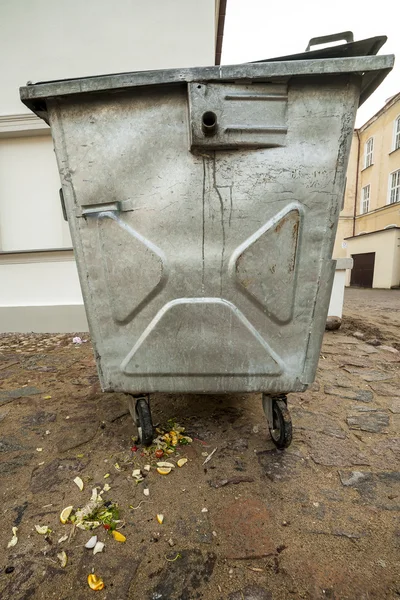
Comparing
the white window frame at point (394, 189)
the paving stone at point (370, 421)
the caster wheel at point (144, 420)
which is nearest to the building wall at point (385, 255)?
the white window frame at point (394, 189)

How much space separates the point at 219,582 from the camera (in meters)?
1.02

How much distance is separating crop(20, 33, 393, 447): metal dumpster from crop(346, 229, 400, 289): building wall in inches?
555

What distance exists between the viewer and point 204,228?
1.33 m

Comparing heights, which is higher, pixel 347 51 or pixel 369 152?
pixel 369 152

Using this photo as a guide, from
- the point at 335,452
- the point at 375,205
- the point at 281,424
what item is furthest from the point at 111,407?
the point at 375,205

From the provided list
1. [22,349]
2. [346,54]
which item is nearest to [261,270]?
[346,54]

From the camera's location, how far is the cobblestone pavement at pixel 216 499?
1033 millimetres

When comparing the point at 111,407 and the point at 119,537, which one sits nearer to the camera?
the point at 119,537

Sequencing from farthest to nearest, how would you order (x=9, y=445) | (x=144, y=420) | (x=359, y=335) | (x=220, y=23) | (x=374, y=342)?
(x=220, y=23) < (x=359, y=335) < (x=374, y=342) < (x=9, y=445) < (x=144, y=420)

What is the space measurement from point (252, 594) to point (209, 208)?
1.38 metres

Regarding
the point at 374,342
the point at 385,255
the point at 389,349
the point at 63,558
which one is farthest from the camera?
the point at 385,255

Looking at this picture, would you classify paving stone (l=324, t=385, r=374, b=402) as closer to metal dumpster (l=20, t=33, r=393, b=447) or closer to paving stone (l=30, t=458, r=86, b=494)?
metal dumpster (l=20, t=33, r=393, b=447)

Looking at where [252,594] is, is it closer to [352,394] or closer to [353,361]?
[352,394]

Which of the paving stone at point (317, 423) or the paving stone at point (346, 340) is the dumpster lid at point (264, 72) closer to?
the paving stone at point (317, 423)
